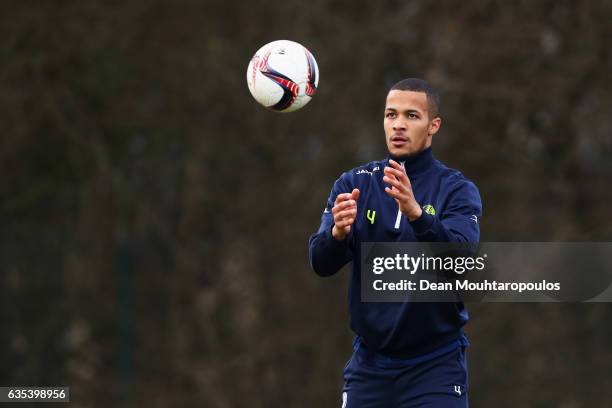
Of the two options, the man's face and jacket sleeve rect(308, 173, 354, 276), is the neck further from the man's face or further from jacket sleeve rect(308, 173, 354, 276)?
jacket sleeve rect(308, 173, 354, 276)

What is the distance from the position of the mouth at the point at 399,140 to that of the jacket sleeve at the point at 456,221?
14.0 inches

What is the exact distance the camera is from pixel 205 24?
12703mm

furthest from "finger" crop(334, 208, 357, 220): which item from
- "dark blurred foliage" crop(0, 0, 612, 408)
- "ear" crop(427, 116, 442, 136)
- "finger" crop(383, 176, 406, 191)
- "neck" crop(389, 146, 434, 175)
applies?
"dark blurred foliage" crop(0, 0, 612, 408)

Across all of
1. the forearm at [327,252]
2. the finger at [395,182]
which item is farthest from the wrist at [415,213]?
the forearm at [327,252]

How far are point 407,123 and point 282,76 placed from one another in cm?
83

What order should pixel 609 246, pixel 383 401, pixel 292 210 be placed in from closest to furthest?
pixel 383 401 < pixel 609 246 < pixel 292 210

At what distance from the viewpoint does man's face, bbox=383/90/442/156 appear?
5852 mm

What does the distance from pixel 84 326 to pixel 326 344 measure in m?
2.68

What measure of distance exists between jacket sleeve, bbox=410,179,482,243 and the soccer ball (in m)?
1.13

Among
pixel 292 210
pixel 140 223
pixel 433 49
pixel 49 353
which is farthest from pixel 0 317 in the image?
pixel 433 49

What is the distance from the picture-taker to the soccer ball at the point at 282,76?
6250 mm

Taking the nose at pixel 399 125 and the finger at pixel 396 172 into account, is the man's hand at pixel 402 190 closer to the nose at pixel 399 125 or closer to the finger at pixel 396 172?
the finger at pixel 396 172

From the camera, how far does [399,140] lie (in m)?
5.85

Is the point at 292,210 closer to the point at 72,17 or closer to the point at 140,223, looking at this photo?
the point at 140,223
